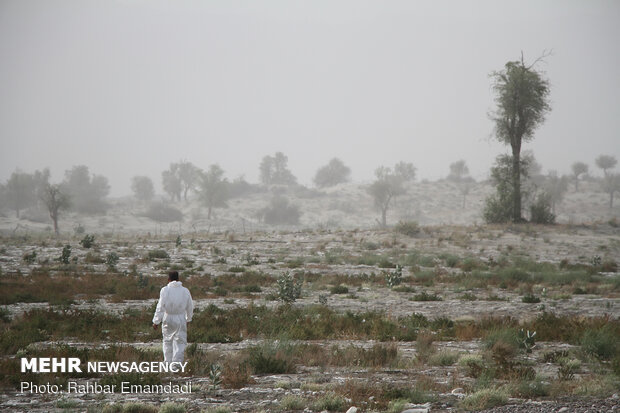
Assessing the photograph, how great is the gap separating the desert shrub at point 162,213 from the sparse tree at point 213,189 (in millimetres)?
6458

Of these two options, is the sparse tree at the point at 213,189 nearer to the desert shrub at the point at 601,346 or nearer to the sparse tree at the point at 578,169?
the sparse tree at the point at 578,169

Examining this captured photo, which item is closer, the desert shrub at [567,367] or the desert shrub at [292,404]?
the desert shrub at [292,404]

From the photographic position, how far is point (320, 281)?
2434cm

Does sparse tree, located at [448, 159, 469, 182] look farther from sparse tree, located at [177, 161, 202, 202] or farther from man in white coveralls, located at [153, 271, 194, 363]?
man in white coveralls, located at [153, 271, 194, 363]

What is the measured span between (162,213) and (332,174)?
56428 mm

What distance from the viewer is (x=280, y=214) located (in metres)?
96.9

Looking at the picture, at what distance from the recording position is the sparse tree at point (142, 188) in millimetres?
134625

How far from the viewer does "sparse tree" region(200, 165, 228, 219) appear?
98.2 meters

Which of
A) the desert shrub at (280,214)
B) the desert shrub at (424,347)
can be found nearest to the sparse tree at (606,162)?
the desert shrub at (280,214)

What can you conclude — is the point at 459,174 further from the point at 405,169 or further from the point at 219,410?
the point at 219,410

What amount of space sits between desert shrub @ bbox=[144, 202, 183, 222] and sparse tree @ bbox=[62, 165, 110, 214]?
919 centimetres

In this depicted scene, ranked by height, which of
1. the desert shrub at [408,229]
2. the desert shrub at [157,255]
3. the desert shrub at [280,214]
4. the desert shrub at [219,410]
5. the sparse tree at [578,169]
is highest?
the sparse tree at [578,169]

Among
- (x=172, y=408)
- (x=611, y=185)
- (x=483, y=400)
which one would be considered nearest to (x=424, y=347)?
(x=483, y=400)

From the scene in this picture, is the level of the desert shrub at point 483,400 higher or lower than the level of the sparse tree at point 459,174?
lower
